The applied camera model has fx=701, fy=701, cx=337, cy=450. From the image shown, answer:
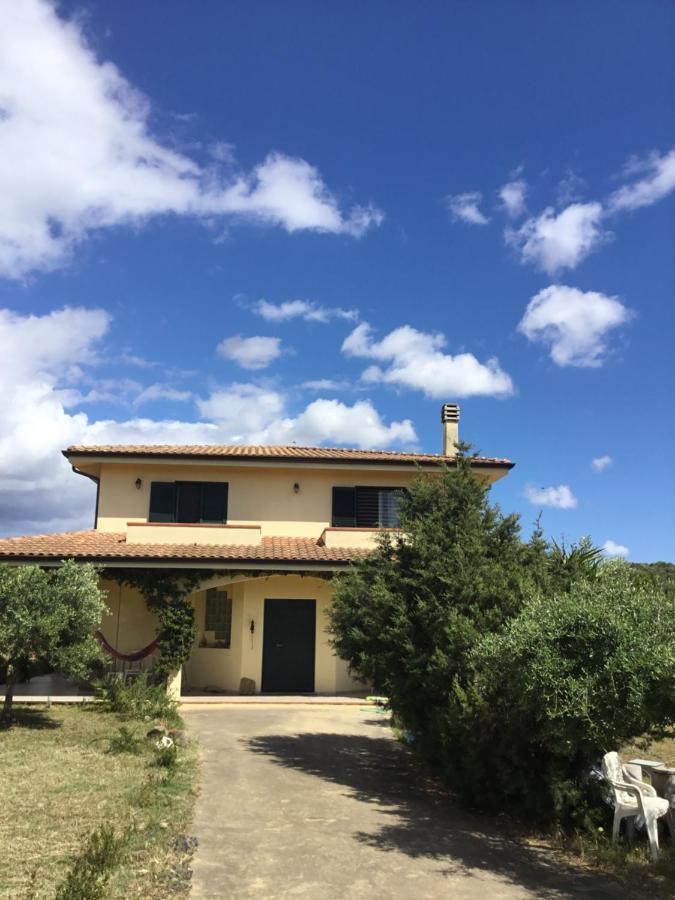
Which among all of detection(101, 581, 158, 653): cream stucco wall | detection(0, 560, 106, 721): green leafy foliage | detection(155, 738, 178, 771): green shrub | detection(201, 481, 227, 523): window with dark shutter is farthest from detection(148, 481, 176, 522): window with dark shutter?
detection(155, 738, 178, 771): green shrub

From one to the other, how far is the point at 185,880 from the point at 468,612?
4.16m

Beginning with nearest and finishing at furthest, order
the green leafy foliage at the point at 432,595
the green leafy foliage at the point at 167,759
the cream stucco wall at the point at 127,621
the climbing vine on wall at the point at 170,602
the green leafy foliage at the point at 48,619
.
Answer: the green leafy foliage at the point at 432,595
the green leafy foliage at the point at 167,759
the green leafy foliage at the point at 48,619
the climbing vine on wall at the point at 170,602
the cream stucco wall at the point at 127,621

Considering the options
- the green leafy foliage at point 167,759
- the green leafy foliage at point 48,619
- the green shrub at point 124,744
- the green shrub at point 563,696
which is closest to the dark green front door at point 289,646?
the green leafy foliage at point 48,619

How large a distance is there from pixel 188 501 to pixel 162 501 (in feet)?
2.24

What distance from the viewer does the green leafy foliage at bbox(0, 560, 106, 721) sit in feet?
35.5

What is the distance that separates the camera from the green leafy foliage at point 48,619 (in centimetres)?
1083

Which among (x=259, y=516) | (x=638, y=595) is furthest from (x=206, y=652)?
(x=638, y=595)

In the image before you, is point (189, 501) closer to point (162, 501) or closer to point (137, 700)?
point (162, 501)

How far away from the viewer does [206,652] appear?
17469 mm

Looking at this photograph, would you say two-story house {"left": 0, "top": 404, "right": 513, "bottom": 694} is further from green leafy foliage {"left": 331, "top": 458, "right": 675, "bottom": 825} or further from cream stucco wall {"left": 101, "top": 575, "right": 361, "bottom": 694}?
green leafy foliage {"left": 331, "top": 458, "right": 675, "bottom": 825}

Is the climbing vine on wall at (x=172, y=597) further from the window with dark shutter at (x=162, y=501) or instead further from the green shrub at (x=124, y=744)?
the green shrub at (x=124, y=744)

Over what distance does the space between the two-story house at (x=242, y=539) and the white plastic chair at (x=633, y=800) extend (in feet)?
29.3

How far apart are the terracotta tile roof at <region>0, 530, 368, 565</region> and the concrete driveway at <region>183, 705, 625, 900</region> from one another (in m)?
5.19

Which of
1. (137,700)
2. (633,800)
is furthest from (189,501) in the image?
(633,800)
